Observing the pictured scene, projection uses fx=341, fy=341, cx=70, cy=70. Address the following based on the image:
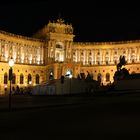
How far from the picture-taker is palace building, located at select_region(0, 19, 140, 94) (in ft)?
336

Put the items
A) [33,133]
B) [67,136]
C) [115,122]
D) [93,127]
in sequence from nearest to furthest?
[67,136]
[33,133]
[93,127]
[115,122]

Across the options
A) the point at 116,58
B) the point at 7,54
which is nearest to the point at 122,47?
the point at 116,58

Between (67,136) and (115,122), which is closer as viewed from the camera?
(67,136)

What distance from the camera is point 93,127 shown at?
1561cm

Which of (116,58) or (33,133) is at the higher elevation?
(116,58)

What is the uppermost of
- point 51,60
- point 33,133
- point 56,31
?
point 56,31

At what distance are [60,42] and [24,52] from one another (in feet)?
44.3

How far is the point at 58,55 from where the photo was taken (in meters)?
112

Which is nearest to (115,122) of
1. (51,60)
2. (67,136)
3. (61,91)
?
(67,136)

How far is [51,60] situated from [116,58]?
2206 cm

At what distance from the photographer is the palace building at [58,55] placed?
10238cm

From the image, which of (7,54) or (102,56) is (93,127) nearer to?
(7,54)

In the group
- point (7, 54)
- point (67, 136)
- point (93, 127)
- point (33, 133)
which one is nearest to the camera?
point (67, 136)

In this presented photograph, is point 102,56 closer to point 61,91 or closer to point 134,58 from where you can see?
point 134,58
